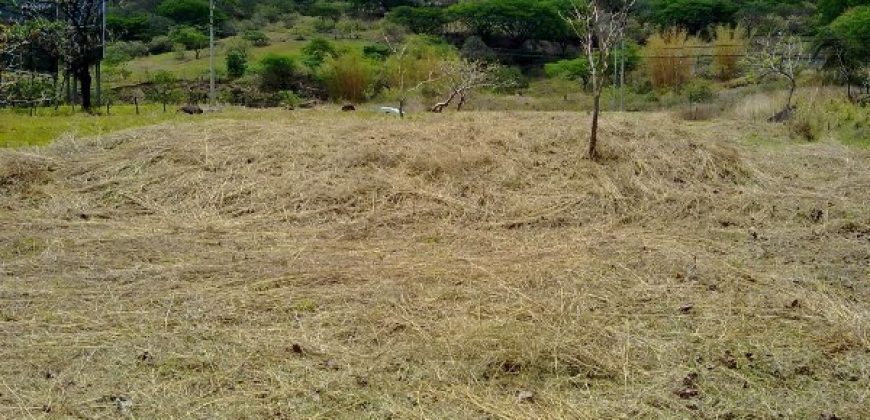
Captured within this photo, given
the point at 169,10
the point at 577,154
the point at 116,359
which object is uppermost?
the point at 169,10

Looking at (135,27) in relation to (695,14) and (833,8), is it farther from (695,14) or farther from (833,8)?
(833,8)

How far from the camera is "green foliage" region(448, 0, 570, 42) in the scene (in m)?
38.2

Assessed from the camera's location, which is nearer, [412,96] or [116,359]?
[116,359]

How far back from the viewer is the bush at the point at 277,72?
28.8m

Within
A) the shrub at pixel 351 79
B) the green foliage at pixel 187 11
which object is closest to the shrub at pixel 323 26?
the green foliage at pixel 187 11

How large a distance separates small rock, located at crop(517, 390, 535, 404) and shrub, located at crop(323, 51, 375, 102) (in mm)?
22224

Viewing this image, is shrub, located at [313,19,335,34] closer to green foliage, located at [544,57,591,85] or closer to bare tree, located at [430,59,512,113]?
green foliage, located at [544,57,591,85]

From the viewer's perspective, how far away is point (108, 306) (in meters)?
4.37

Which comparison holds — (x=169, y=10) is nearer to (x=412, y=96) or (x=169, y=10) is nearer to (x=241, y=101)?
(x=241, y=101)

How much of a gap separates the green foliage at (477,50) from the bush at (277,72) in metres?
7.60

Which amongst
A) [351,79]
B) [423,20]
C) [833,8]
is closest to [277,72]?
[351,79]

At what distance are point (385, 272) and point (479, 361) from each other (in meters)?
1.51

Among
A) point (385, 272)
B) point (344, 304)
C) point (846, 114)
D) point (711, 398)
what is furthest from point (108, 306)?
point (846, 114)

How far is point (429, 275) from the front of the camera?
4895 mm
